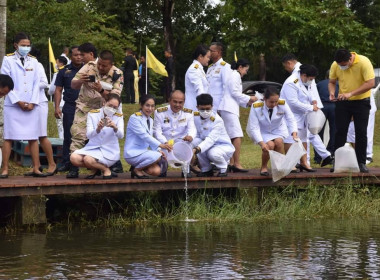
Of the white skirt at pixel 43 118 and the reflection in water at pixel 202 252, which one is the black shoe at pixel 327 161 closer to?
the reflection in water at pixel 202 252

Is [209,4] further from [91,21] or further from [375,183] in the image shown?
[375,183]

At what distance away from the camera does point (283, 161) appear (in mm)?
12469

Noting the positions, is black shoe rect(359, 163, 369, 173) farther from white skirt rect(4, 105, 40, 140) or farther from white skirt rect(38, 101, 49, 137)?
white skirt rect(4, 105, 40, 140)

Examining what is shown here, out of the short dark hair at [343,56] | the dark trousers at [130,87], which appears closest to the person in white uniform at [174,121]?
the short dark hair at [343,56]

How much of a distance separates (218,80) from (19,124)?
2910 mm

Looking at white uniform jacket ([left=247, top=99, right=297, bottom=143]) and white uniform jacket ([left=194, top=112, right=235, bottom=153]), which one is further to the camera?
white uniform jacket ([left=247, top=99, right=297, bottom=143])

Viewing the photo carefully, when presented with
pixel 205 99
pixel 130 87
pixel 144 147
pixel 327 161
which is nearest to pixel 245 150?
pixel 327 161

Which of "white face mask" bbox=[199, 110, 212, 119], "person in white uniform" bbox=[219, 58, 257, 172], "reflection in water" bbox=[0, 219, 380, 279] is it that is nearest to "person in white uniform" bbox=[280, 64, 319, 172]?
"person in white uniform" bbox=[219, 58, 257, 172]

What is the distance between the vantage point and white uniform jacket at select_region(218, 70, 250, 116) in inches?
535

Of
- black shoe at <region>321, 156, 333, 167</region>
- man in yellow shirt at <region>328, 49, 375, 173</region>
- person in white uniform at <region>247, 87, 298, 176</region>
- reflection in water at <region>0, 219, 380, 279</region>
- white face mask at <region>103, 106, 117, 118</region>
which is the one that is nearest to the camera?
reflection in water at <region>0, 219, 380, 279</region>

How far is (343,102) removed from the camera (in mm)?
13672

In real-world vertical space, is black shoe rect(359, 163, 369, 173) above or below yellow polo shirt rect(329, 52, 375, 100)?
below

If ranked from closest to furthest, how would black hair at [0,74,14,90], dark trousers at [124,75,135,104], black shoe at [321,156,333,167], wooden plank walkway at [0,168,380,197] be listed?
wooden plank walkway at [0,168,380,197]
black hair at [0,74,14,90]
black shoe at [321,156,333,167]
dark trousers at [124,75,135,104]

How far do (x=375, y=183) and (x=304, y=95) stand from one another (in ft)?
5.50
